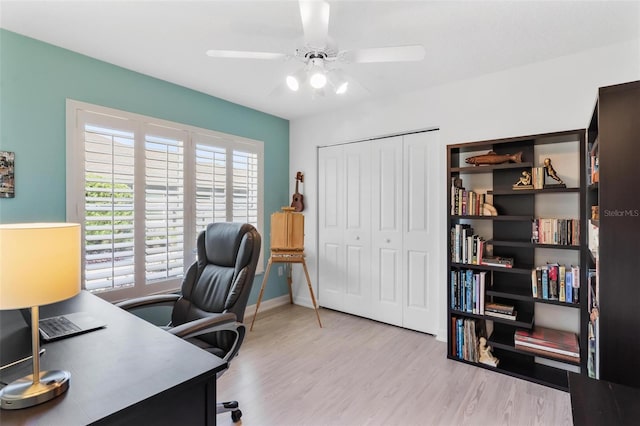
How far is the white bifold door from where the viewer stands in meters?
3.17

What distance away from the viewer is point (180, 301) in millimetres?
2166

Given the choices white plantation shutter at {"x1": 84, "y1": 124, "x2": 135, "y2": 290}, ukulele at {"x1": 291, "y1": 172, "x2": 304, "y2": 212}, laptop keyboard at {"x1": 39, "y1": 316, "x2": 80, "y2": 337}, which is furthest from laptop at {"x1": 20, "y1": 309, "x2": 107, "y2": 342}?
ukulele at {"x1": 291, "y1": 172, "x2": 304, "y2": 212}

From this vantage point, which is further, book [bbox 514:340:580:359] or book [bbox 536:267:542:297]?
book [bbox 536:267:542:297]

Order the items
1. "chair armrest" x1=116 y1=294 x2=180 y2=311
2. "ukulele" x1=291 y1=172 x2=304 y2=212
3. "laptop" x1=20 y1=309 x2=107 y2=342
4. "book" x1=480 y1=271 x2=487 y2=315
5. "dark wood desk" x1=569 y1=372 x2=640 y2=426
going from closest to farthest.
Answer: "dark wood desk" x1=569 y1=372 x2=640 y2=426, "laptop" x1=20 y1=309 x2=107 y2=342, "chair armrest" x1=116 y1=294 x2=180 y2=311, "book" x1=480 y1=271 x2=487 y2=315, "ukulele" x1=291 y1=172 x2=304 y2=212

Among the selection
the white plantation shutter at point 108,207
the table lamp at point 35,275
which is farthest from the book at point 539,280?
the white plantation shutter at point 108,207

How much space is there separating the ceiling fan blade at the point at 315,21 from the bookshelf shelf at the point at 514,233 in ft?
5.04

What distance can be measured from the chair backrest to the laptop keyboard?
717 mm

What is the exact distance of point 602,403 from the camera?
40.1 inches

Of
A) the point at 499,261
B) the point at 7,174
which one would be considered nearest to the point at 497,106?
the point at 499,261

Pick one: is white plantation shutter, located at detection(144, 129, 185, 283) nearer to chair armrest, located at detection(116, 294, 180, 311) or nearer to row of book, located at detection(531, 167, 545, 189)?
chair armrest, located at detection(116, 294, 180, 311)

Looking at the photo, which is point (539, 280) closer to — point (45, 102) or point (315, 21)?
point (315, 21)

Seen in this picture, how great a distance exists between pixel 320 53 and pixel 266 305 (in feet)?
9.94

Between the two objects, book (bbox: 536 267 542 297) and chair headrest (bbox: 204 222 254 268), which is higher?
chair headrest (bbox: 204 222 254 268)

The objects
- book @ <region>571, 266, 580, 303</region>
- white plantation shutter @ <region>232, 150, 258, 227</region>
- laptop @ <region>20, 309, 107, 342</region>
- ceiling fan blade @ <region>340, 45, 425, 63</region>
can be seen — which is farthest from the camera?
white plantation shutter @ <region>232, 150, 258, 227</region>
